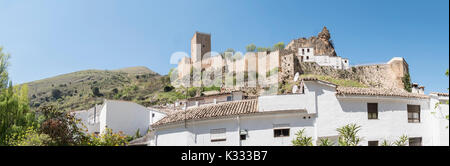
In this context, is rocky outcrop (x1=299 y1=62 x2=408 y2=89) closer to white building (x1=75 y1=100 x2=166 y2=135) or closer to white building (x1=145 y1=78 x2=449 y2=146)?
white building (x1=75 y1=100 x2=166 y2=135)

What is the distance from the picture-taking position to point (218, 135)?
14.4m

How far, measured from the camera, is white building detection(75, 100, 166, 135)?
2647 cm

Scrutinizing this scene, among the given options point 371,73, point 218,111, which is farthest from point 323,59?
point 218,111

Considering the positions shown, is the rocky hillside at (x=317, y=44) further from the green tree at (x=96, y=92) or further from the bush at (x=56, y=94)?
the bush at (x=56, y=94)

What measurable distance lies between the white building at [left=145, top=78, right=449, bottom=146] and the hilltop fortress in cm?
3377

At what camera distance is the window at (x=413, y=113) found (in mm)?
14969

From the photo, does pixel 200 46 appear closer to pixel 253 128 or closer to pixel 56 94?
pixel 56 94

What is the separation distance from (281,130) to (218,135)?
8.18 ft
